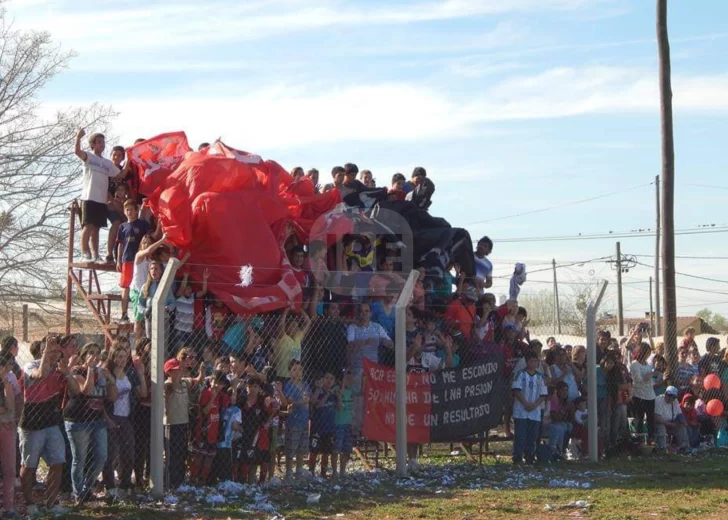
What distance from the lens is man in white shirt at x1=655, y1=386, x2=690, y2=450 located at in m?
16.7

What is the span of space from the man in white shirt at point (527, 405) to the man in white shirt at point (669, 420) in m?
3.11

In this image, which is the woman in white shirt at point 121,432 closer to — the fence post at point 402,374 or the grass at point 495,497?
the grass at point 495,497

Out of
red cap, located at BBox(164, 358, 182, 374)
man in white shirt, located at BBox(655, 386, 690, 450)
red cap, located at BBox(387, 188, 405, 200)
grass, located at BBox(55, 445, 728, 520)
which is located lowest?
grass, located at BBox(55, 445, 728, 520)

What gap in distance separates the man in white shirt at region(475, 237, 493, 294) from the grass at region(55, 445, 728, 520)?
8.87 ft

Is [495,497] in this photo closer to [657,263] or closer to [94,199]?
[94,199]

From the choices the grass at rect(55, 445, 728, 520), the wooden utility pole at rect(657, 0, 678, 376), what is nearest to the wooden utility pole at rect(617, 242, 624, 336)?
the wooden utility pole at rect(657, 0, 678, 376)

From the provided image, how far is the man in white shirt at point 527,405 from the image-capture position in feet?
47.0

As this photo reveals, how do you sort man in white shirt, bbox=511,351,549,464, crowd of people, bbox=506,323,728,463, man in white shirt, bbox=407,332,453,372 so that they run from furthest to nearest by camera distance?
crowd of people, bbox=506,323,728,463 < man in white shirt, bbox=511,351,549,464 < man in white shirt, bbox=407,332,453,372

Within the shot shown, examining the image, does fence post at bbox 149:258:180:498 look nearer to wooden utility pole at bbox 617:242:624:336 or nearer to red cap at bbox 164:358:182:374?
red cap at bbox 164:358:182:374

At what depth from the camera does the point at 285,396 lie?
1189 centimetres

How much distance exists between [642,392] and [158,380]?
343 inches

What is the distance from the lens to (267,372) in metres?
12.0

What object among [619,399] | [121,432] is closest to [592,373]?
[619,399]

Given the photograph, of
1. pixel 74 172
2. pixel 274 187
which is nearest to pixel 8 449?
pixel 274 187
